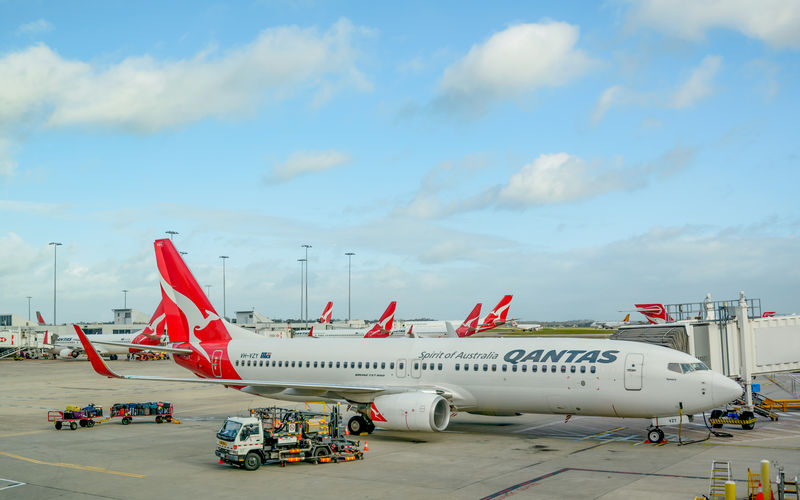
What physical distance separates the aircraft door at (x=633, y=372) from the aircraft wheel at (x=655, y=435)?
6.16 ft

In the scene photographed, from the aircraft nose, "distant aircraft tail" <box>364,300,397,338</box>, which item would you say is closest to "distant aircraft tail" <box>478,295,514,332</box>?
"distant aircraft tail" <box>364,300,397,338</box>

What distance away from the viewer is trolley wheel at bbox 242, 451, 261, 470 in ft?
69.3

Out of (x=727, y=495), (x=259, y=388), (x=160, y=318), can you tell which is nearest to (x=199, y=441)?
(x=259, y=388)

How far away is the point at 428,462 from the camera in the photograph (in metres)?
22.3

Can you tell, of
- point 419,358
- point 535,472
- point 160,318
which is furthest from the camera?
point 160,318

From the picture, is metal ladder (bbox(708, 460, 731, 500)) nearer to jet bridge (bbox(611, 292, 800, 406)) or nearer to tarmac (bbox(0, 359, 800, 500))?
tarmac (bbox(0, 359, 800, 500))

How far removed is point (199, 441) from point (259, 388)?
4.02 metres

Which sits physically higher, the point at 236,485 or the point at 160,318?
the point at 160,318

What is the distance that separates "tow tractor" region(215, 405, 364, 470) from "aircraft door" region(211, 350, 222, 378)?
392 inches

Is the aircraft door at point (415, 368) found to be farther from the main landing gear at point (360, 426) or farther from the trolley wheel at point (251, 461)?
the trolley wheel at point (251, 461)

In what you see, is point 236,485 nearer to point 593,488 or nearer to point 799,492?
point 593,488

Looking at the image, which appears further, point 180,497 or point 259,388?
point 259,388

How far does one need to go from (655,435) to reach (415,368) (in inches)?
387

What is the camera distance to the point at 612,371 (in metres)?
25.3
